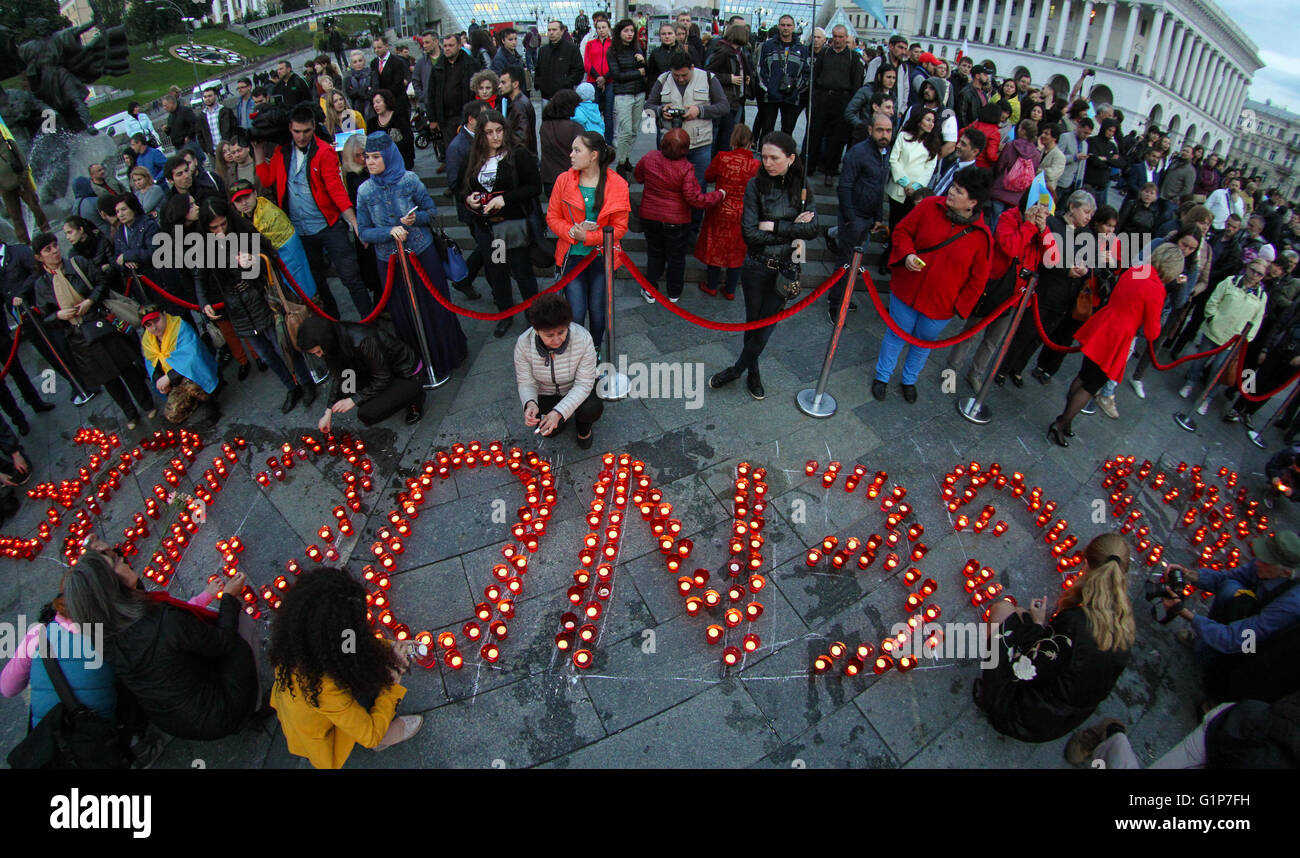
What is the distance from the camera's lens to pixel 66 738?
2980 millimetres

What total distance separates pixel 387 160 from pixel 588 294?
6.60 ft

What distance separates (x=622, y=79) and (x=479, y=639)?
7.61 m

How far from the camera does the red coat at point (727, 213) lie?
608 centimetres

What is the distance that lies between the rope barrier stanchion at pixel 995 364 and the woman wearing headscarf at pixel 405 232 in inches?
198

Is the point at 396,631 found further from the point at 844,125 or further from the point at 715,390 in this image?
the point at 844,125

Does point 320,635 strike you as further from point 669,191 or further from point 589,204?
point 669,191

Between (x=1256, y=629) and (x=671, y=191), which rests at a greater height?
(x=671, y=191)

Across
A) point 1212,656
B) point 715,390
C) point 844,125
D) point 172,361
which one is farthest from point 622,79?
point 1212,656

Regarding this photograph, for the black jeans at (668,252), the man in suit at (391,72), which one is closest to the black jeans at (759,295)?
the black jeans at (668,252)

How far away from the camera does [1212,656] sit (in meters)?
3.85

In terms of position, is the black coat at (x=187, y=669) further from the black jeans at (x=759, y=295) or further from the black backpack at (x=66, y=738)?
the black jeans at (x=759, y=295)

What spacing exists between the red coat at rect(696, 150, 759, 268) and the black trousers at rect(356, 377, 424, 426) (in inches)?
130

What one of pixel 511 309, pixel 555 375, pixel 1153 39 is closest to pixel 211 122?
pixel 511 309

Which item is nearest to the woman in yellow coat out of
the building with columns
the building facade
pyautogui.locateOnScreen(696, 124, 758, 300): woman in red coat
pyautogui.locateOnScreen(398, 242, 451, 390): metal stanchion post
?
pyautogui.locateOnScreen(398, 242, 451, 390): metal stanchion post
